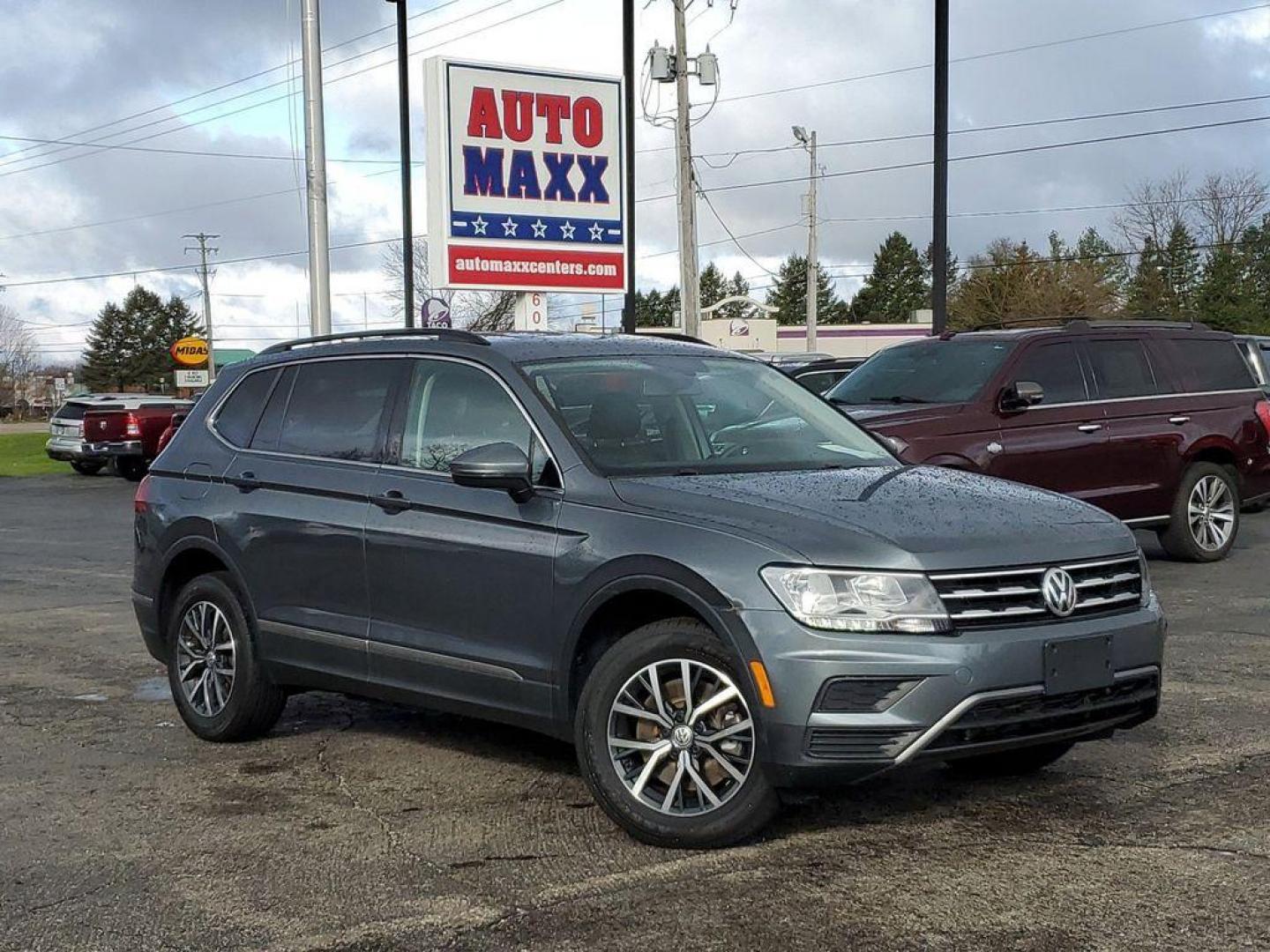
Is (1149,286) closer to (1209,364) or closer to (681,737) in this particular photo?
(1209,364)

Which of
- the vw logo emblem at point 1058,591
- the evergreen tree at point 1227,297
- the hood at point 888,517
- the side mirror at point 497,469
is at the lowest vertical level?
the vw logo emblem at point 1058,591

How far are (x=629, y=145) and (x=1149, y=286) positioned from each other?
5576 centimetres

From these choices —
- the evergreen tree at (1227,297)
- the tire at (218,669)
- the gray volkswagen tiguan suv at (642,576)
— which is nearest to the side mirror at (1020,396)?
the gray volkswagen tiguan suv at (642,576)

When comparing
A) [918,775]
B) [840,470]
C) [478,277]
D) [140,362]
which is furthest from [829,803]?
[140,362]

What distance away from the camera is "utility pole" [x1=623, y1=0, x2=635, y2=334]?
77.6 ft

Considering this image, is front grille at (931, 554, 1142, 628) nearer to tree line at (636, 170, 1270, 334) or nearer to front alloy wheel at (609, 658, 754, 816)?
front alloy wheel at (609, 658, 754, 816)

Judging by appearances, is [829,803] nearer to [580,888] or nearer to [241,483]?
[580,888]

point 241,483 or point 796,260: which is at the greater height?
point 796,260

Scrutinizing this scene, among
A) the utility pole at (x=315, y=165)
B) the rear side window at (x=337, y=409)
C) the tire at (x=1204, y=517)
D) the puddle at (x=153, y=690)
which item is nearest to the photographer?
the rear side window at (x=337, y=409)

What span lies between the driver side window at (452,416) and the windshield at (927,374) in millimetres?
6255

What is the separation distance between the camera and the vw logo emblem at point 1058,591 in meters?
4.86

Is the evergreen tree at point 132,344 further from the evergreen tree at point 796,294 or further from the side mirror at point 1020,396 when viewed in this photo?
the side mirror at point 1020,396

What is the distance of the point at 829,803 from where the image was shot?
5512mm

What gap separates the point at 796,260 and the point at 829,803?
12970 cm
